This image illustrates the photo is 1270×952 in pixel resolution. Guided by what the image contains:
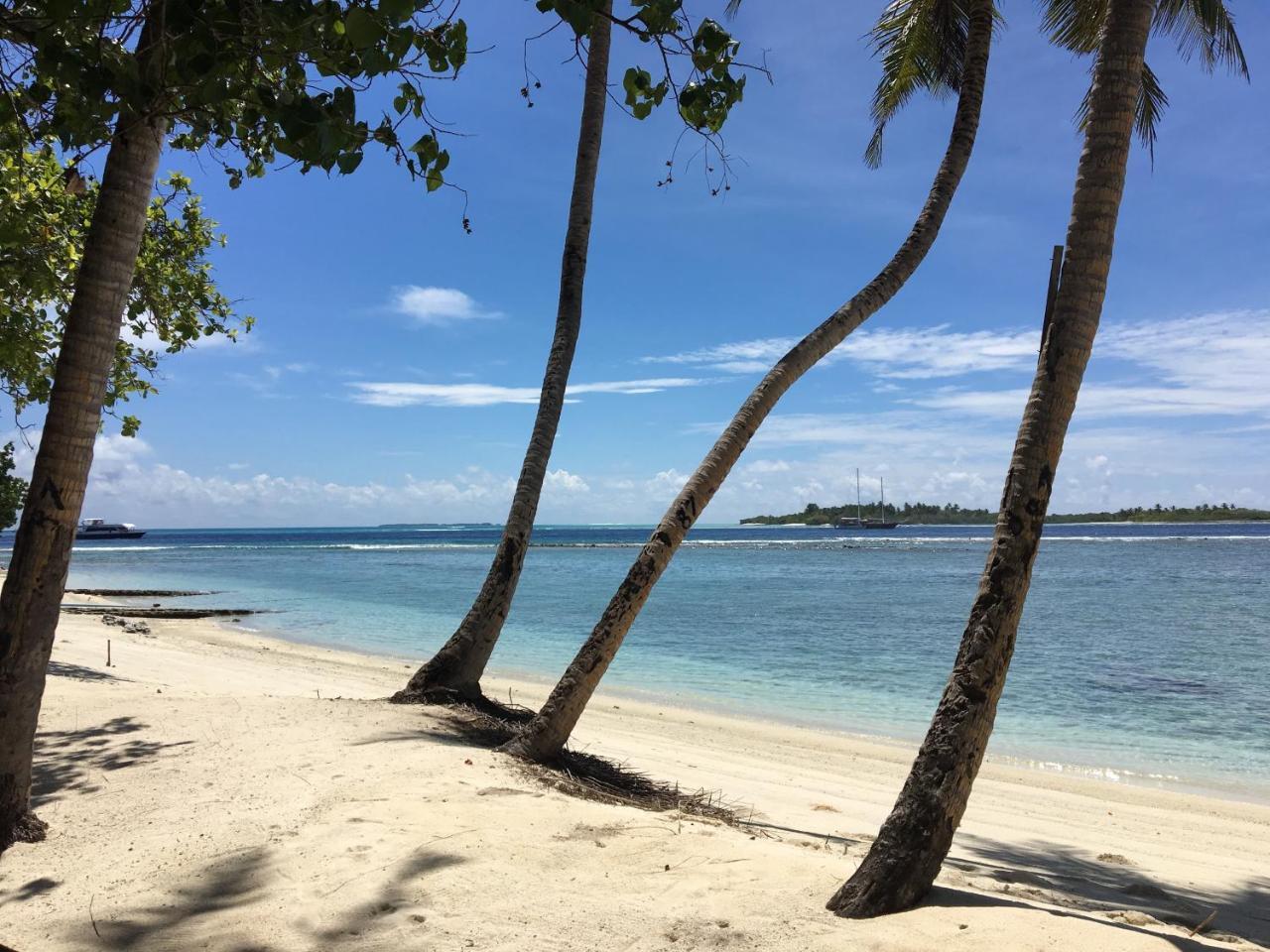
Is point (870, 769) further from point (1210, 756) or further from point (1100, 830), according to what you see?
point (1210, 756)

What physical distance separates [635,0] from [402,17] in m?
0.97

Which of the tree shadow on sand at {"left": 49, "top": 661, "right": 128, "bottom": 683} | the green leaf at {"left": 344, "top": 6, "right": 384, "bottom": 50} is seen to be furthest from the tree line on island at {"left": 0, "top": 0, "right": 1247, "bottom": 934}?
the tree shadow on sand at {"left": 49, "top": 661, "right": 128, "bottom": 683}

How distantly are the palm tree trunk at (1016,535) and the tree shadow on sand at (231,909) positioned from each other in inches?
74.5

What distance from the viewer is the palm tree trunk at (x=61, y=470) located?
4.17 m

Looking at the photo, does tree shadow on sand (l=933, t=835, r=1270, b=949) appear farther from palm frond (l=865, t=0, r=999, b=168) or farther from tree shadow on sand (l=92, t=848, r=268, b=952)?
palm frond (l=865, t=0, r=999, b=168)

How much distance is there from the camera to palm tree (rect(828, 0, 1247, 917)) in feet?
11.3

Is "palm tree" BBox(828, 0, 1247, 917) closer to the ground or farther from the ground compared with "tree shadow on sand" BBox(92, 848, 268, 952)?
farther from the ground

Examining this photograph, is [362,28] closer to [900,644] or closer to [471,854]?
[471,854]

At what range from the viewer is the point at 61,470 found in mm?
4227

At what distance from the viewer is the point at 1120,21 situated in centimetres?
371

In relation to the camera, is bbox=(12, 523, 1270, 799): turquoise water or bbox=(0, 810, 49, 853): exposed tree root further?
bbox=(12, 523, 1270, 799): turquoise water

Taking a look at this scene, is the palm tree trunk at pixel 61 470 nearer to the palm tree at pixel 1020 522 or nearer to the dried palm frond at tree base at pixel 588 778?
the dried palm frond at tree base at pixel 588 778

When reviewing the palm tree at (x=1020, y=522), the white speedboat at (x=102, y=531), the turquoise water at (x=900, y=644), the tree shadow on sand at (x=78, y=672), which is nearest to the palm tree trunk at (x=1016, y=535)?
the palm tree at (x=1020, y=522)

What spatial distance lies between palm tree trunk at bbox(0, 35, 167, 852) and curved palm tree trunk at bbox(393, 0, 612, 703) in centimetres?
375
